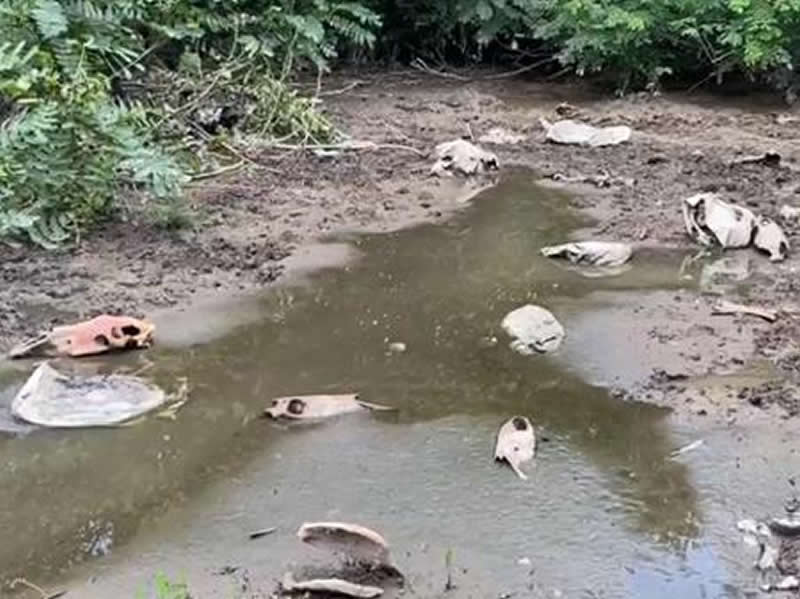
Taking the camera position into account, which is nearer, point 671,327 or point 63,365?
point 63,365

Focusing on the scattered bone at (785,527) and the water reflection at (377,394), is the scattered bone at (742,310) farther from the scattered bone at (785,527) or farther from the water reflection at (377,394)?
the scattered bone at (785,527)

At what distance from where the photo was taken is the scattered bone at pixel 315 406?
13.6ft

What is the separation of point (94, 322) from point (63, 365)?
24cm

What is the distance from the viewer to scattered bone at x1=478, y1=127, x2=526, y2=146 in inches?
308

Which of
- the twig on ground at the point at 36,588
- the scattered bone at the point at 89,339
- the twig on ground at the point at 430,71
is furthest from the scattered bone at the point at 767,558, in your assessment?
the twig on ground at the point at 430,71

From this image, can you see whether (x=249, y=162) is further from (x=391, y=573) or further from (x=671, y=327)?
(x=391, y=573)

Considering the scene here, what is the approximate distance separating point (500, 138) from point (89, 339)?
3851mm

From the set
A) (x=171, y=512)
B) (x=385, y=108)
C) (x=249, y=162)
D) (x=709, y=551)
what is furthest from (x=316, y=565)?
(x=385, y=108)

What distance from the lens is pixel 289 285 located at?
532 cm

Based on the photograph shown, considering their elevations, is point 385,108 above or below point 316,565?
below

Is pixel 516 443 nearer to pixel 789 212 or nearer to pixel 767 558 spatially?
pixel 767 558

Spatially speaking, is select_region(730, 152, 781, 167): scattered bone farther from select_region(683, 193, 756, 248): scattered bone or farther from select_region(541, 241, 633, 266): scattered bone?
select_region(541, 241, 633, 266): scattered bone

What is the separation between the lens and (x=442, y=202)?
657cm

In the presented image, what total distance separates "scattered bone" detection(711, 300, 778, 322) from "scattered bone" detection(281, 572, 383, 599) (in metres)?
2.31
